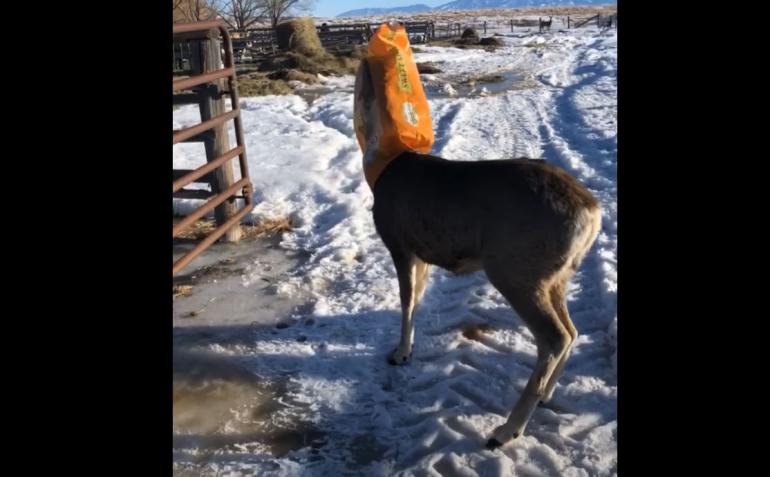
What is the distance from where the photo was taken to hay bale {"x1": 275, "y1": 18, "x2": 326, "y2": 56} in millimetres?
25248

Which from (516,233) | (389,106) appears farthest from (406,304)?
(389,106)

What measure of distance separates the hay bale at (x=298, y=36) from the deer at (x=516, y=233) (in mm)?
22606

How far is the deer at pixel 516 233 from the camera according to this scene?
3068 millimetres

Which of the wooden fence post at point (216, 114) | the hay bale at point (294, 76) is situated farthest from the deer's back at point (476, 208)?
the hay bale at point (294, 76)

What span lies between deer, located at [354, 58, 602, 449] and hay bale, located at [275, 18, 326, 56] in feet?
74.2

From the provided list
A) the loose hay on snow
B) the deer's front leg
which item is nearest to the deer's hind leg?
the deer's front leg

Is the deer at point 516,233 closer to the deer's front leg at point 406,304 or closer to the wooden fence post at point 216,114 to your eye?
the deer's front leg at point 406,304

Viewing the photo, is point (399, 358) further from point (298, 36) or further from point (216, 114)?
point (298, 36)

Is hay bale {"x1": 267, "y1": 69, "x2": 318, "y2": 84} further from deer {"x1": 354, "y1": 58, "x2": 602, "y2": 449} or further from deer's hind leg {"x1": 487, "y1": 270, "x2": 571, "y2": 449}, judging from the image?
deer's hind leg {"x1": 487, "y1": 270, "x2": 571, "y2": 449}

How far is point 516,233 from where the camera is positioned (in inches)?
123
